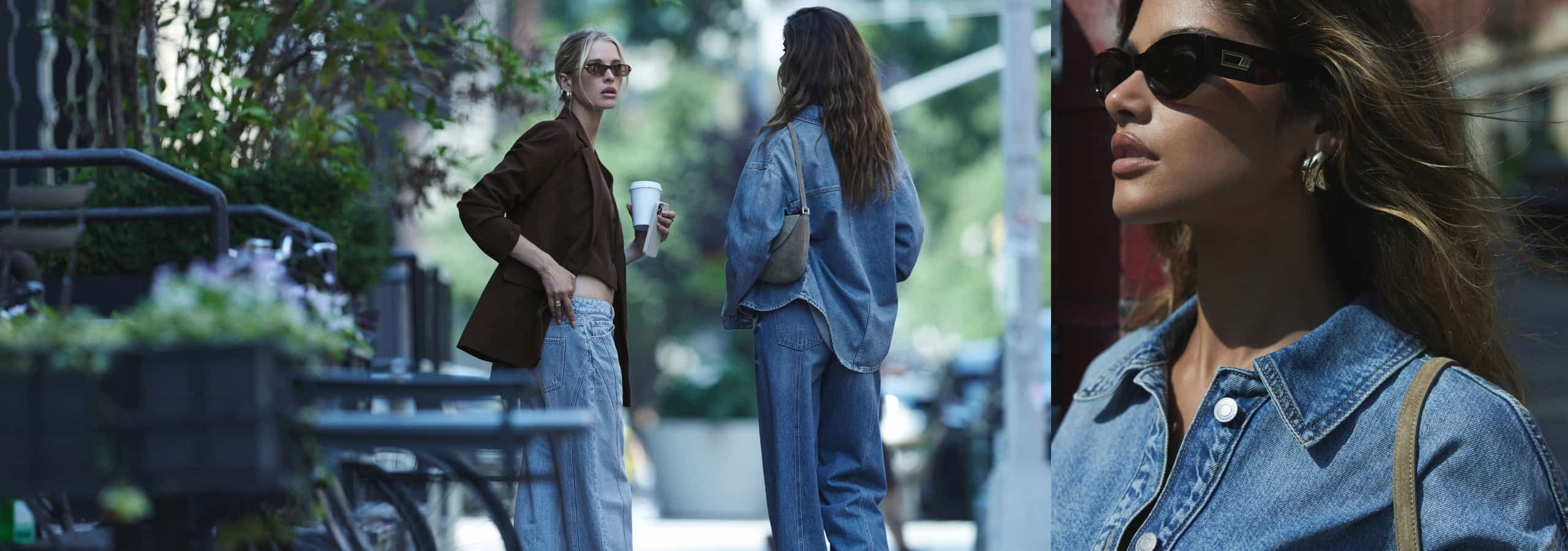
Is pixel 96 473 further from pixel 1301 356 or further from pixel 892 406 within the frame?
pixel 892 406

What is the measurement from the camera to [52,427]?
1.64 metres

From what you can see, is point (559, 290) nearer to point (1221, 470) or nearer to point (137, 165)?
point (137, 165)

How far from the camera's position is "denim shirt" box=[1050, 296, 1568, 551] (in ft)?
7.96

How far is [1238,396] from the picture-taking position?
2.73 m

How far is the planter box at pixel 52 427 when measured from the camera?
164 centimetres

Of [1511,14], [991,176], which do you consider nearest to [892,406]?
[1511,14]

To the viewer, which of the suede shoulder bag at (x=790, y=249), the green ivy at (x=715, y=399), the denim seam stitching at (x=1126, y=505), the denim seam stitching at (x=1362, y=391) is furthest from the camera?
the green ivy at (x=715, y=399)

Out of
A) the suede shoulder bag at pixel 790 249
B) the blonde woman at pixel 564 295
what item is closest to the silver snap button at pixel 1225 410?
the suede shoulder bag at pixel 790 249

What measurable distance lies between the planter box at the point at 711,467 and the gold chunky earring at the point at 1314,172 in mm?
10425

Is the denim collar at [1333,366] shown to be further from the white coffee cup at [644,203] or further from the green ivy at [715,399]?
the green ivy at [715,399]

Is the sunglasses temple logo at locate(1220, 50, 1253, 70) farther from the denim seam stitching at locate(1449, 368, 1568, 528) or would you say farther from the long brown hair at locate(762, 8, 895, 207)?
the long brown hair at locate(762, 8, 895, 207)

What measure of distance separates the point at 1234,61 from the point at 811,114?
51.9 inches

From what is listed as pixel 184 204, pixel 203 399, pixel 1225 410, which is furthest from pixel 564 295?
pixel 184 204

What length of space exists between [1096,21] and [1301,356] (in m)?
1.56
